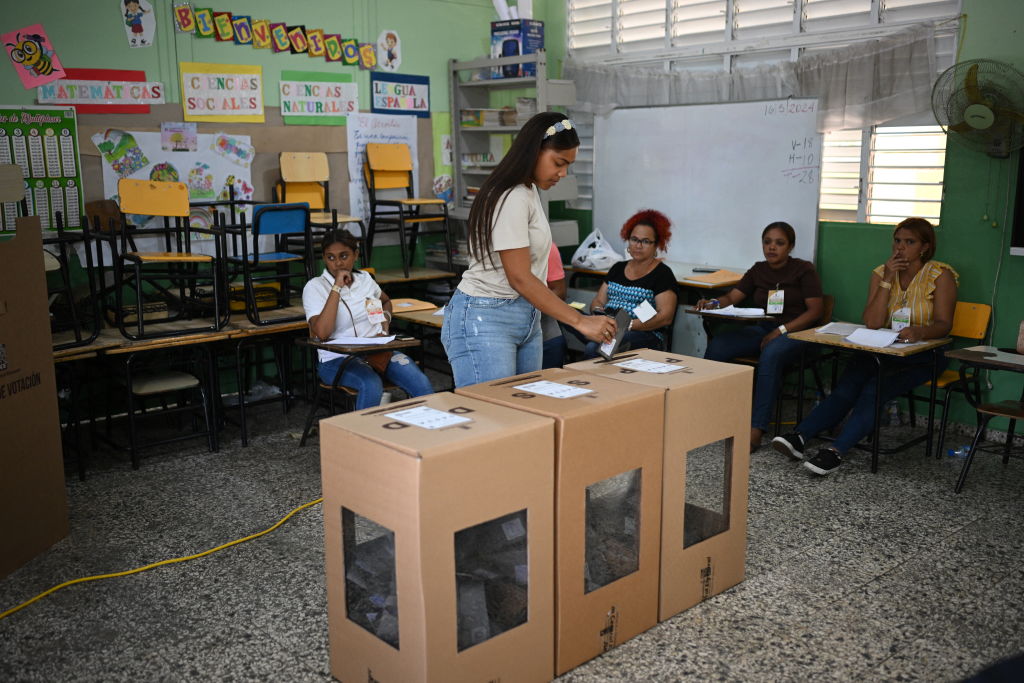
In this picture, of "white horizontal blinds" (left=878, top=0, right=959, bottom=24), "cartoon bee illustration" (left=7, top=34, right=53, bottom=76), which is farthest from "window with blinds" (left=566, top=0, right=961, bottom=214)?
"cartoon bee illustration" (left=7, top=34, right=53, bottom=76)

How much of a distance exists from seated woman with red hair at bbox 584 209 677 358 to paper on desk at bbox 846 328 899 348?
1.00m

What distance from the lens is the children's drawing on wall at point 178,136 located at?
16.9 ft

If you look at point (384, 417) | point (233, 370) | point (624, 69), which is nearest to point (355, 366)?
point (233, 370)

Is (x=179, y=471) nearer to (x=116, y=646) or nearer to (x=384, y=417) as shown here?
(x=116, y=646)

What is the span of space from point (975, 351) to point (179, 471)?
368 cm

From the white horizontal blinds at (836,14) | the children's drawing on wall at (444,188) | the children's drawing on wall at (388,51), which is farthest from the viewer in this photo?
the children's drawing on wall at (444,188)

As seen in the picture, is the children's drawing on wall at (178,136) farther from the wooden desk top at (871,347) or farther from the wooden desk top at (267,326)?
the wooden desk top at (871,347)

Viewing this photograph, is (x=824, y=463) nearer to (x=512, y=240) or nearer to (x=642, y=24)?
(x=512, y=240)

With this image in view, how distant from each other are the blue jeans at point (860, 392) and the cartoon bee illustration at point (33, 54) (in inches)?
171

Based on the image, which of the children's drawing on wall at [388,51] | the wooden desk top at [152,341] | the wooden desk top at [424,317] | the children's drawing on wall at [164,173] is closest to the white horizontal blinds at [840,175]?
the wooden desk top at [424,317]

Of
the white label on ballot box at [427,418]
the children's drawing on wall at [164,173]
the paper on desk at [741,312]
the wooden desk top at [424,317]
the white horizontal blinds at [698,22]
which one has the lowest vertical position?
the wooden desk top at [424,317]

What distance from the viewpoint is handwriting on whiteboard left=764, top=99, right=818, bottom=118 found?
16.7 ft

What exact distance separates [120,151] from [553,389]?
12.0 ft

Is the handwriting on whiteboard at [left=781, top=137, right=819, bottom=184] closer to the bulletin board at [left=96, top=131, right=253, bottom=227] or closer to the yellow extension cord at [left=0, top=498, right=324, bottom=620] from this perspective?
the bulletin board at [left=96, top=131, right=253, bottom=227]
